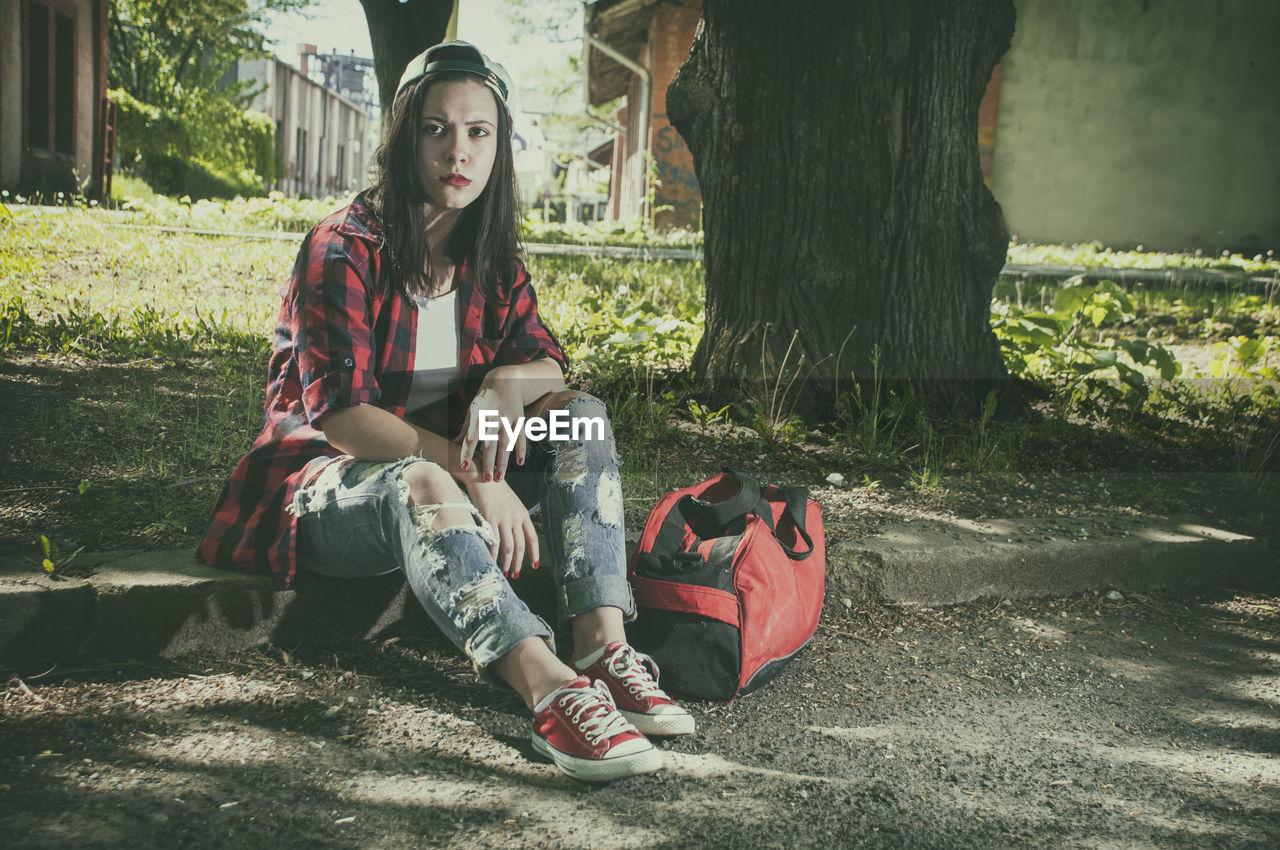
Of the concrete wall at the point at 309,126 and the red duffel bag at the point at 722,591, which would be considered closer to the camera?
the red duffel bag at the point at 722,591

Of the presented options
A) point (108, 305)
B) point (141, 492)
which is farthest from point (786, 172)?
point (108, 305)

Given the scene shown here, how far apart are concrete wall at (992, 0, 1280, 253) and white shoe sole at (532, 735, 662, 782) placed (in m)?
18.9

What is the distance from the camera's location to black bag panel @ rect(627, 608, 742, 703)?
2.30 m

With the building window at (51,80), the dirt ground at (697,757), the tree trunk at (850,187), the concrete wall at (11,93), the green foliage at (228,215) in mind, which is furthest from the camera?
the building window at (51,80)

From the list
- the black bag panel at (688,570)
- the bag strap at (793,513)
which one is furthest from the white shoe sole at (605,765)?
the bag strap at (793,513)

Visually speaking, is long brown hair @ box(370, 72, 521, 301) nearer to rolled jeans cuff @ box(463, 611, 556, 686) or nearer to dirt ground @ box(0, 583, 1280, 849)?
rolled jeans cuff @ box(463, 611, 556, 686)

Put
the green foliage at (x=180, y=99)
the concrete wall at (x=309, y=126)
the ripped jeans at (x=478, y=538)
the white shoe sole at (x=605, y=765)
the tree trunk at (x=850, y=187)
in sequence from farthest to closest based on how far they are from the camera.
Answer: the concrete wall at (x=309, y=126) < the green foliage at (x=180, y=99) < the tree trunk at (x=850, y=187) < the ripped jeans at (x=478, y=538) < the white shoe sole at (x=605, y=765)

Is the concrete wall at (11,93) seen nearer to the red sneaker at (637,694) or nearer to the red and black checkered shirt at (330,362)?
the red and black checkered shirt at (330,362)

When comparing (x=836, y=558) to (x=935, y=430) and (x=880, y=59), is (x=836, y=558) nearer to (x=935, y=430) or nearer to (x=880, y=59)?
(x=935, y=430)

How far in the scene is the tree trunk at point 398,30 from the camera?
4.03 m

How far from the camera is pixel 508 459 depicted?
7.80ft

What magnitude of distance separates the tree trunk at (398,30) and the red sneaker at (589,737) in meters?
2.90

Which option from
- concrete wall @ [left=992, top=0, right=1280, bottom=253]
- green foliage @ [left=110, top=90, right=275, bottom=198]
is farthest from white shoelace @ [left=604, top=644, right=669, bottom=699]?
concrete wall @ [left=992, top=0, right=1280, bottom=253]

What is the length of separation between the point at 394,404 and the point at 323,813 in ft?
3.24
